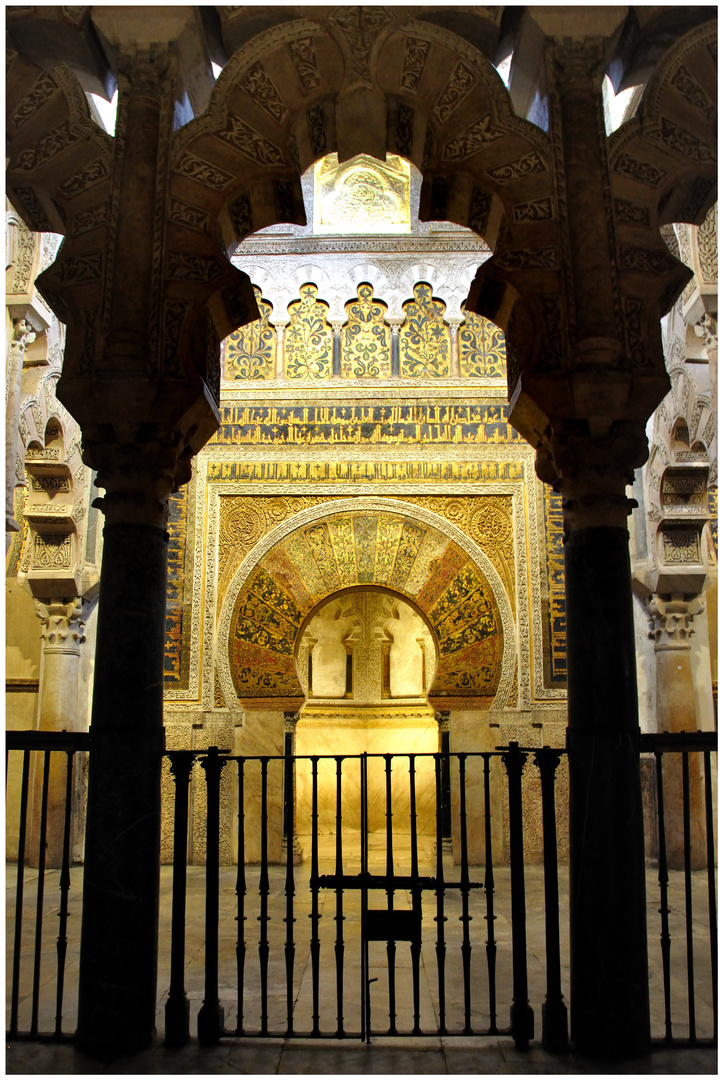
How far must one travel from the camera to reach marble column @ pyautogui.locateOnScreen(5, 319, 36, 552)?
5.41 meters

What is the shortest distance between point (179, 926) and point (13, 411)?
362 cm

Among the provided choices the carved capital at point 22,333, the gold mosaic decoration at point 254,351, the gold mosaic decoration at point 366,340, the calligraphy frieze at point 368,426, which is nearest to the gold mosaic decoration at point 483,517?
the calligraphy frieze at point 368,426

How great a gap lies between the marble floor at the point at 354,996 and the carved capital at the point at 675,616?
2321mm

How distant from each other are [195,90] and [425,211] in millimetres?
1126

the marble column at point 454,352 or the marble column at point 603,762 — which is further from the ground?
the marble column at point 454,352

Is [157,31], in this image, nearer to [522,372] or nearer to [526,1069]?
[522,372]

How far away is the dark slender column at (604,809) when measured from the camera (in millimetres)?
2885

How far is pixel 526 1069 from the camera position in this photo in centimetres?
279

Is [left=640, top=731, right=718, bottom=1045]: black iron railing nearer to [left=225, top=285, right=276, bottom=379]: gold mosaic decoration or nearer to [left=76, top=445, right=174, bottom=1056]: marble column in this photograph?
[left=76, top=445, right=174, bottom=1056]: marble column

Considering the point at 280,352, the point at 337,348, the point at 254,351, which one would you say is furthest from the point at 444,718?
the point at 254,351

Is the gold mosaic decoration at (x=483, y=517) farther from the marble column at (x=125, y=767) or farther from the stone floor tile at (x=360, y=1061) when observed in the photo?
the stone floor tile at (x=360, y=1061)

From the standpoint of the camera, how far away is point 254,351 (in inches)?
360

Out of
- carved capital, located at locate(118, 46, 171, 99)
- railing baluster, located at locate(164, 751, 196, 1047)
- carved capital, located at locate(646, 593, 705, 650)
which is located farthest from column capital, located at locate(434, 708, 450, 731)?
carved capital, located at locate(118, 46, 171, 99)

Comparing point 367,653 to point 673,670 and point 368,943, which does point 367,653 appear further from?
point 368,943
